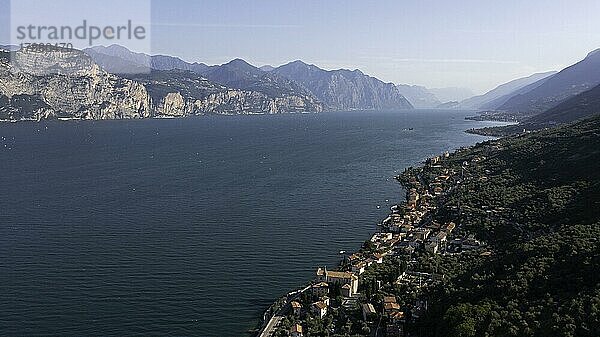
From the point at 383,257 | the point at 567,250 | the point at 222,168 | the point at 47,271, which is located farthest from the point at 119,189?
the point at 567,250

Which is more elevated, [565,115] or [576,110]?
[576,110]

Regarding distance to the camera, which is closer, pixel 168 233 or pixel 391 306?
pixel 391 306

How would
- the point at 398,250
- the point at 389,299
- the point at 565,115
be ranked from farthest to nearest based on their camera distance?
the point at 565,115
the point at 398,250
the point at 389,299

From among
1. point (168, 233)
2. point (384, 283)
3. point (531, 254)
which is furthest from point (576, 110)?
point (168, 233)

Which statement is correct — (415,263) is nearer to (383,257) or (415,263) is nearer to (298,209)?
(383,257)

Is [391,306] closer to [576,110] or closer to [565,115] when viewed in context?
[565,115]

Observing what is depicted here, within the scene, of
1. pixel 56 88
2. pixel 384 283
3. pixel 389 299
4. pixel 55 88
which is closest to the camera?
pixel 389 299
